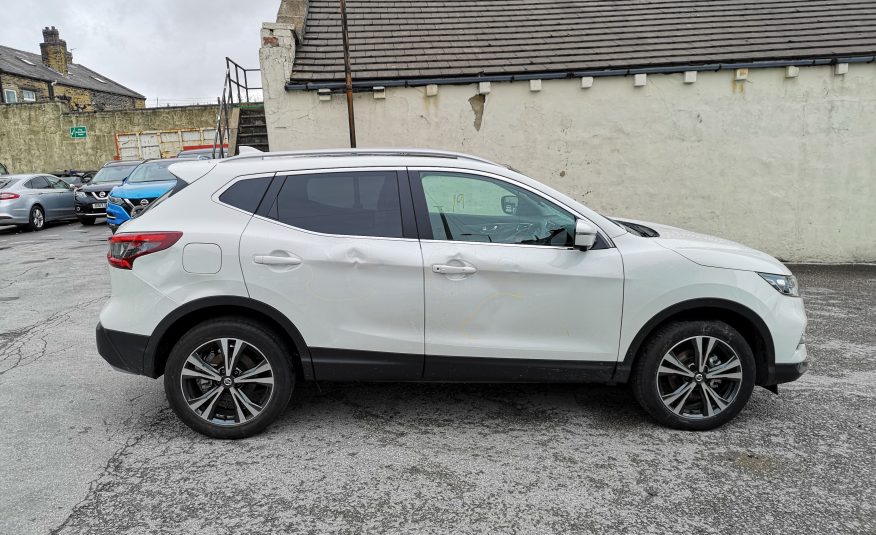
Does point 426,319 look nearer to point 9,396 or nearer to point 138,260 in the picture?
point 138,260

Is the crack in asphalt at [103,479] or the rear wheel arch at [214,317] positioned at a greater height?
the rear wheel arch at [214,317]

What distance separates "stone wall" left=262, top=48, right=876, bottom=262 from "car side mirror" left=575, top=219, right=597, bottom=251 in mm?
6511

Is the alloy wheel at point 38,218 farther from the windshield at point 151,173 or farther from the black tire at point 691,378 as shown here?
the black tire at point 691,378

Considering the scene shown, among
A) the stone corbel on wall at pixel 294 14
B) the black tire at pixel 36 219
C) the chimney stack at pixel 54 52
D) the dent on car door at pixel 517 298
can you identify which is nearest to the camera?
the dent on car door at pixel 517 298

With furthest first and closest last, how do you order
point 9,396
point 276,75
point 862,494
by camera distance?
point 276,75, point 9,396, point 862,494

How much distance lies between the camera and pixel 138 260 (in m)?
3.47

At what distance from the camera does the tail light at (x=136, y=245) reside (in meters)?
3.44

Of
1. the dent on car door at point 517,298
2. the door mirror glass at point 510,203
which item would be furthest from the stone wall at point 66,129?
the dent on car door at point 517,298

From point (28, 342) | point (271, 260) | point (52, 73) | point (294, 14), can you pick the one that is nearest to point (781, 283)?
point (271, 260)

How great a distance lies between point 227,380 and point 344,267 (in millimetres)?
1012

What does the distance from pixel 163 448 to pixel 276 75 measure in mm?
7319

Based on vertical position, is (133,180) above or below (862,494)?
above

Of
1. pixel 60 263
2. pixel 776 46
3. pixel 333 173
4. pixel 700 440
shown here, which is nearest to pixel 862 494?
pixel 700 440

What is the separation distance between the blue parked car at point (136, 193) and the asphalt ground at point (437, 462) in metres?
7.66
